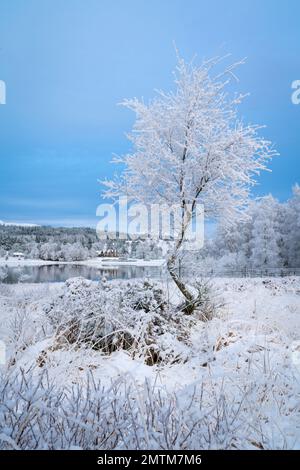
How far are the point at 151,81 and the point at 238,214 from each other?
472 cm

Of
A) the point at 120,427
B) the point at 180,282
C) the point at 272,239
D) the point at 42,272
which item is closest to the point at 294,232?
the point at 272,239

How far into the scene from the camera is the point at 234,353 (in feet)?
15.0

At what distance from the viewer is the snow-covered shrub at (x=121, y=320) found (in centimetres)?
500

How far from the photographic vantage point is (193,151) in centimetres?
864

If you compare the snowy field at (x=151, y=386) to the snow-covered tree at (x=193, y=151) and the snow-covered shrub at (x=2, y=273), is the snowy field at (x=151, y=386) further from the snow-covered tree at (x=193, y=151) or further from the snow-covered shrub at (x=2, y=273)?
the snow-covered shrub at (x=2, y=273)

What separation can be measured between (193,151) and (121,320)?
16.5 ft

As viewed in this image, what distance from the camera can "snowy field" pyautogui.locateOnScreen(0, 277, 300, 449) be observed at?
7.73 feet

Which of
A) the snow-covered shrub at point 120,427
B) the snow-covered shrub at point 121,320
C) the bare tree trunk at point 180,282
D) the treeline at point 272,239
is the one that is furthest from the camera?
the treeline at point 272,239

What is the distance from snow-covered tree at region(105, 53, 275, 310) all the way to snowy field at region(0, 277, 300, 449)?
3005mm

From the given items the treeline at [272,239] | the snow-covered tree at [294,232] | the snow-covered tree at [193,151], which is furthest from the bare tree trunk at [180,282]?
the snow-covered tree at [294,232]

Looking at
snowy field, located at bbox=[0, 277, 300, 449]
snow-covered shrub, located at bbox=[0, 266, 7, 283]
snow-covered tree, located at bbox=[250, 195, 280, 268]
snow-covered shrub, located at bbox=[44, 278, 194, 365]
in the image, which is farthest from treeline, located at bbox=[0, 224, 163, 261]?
snow-covered tree, located at bbox=[250, 195, 280, 268]

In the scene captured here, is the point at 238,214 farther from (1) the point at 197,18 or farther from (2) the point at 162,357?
(1) the point at 197,18

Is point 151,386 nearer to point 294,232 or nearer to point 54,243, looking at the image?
point 54,243

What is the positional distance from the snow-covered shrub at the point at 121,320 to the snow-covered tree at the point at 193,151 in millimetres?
2070
